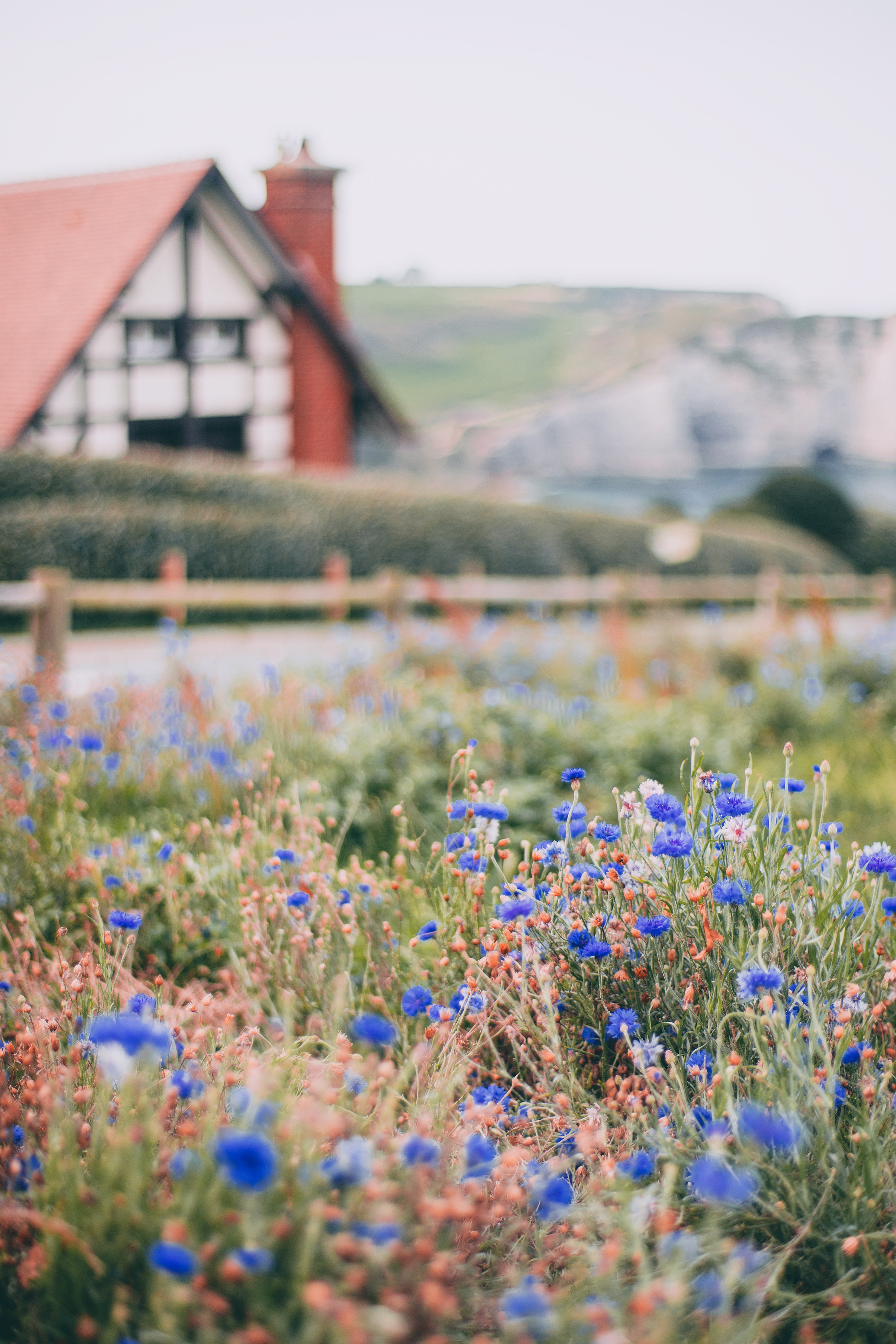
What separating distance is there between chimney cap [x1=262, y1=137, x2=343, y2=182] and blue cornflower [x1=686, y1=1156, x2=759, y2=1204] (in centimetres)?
1905

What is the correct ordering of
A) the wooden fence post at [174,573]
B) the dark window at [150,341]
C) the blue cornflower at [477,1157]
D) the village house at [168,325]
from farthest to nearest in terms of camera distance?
the dark window at [150,341], the village house at [168,325], the wooden fence post at [174,573], the blue cornflower at [477,1157]

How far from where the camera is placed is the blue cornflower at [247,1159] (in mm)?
1001

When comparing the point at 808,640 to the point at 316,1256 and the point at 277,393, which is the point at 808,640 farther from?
the point at 277,393

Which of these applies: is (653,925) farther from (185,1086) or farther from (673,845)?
(185,1086)

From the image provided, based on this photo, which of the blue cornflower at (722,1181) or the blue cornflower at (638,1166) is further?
the blue cornflower at (638,1166)

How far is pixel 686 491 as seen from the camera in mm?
36500

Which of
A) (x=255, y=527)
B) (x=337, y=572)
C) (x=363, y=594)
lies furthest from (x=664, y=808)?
(x=255, y=527)

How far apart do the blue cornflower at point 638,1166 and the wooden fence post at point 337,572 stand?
694cm

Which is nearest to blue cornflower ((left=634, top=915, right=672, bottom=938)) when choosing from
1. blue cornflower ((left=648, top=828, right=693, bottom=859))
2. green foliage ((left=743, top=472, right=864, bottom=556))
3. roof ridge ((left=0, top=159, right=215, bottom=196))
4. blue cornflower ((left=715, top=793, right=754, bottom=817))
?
Answer: blue cornflower ((left=648, top=828, right=693, bottom=859))

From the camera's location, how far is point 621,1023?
1731 mm

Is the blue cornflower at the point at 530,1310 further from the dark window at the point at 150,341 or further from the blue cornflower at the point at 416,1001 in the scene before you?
the dark window at the point at 150,341

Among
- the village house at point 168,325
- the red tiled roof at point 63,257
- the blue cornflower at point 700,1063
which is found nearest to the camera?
the blue cornflower at point 700,1063

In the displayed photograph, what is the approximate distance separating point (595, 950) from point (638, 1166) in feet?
1.36

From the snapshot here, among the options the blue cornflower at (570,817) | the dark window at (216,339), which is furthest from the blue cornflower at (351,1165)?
the dark window at (216,339)
